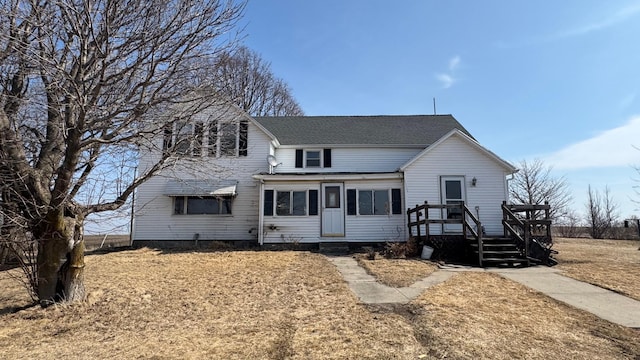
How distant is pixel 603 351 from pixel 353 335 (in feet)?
9.74

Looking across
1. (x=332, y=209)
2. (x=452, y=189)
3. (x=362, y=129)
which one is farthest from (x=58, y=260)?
(x=362, y=129)

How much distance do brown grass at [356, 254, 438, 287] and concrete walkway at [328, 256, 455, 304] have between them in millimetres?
188

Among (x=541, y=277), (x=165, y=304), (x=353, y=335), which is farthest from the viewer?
(x=541, y=277)

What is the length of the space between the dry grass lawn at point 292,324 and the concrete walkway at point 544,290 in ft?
1.11

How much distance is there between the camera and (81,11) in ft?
Answer: 18.0

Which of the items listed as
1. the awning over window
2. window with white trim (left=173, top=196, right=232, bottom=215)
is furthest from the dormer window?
window with white trim (left=173, top=196, right=232, bottom=215)

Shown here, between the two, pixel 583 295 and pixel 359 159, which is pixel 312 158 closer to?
pixel 359 159

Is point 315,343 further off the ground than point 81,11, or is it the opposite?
point 81,11

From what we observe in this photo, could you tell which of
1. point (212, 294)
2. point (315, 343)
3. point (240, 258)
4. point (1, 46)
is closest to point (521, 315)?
point (315, 343)

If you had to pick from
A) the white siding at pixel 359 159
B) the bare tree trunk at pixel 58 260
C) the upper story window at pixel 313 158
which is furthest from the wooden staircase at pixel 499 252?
the bare tree trunk at pixel 58 260

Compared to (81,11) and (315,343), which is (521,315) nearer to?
(315,343)

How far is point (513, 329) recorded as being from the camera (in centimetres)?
501

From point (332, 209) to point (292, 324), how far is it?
995 cm

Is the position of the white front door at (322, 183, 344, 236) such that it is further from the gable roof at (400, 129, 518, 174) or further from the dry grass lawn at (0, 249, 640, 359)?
the dry grass lawn at (0, 249, 640, 359)
